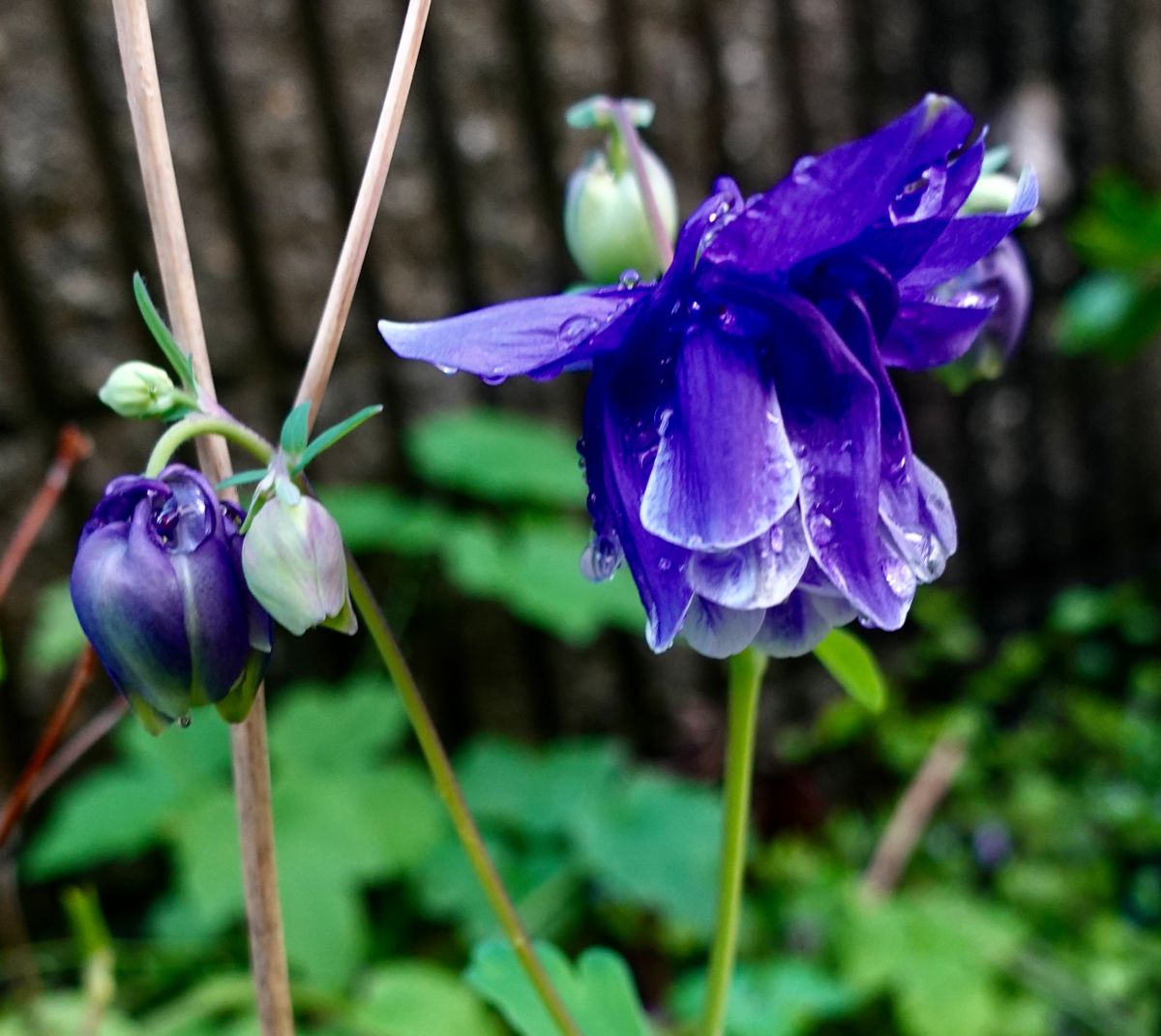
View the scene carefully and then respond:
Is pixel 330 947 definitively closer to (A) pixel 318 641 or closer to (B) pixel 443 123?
(A) pixel 318 641

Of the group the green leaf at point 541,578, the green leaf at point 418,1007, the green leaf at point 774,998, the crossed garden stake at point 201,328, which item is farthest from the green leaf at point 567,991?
the green leaf at point 541,578

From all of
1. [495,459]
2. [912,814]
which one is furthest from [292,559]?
[912,814]

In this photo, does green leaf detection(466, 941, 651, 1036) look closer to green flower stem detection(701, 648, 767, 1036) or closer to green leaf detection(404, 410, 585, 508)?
green flower stem detection(701, 648, 767, 1036)

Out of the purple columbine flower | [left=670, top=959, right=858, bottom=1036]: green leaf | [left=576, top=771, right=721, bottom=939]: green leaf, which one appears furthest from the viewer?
[left=576, top=771, right=721, bottom=939]: green leaf

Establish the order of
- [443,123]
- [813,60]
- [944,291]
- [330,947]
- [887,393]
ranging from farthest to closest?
[813,60]
[443,123]
[330,947]
[944,291]
[887,393]

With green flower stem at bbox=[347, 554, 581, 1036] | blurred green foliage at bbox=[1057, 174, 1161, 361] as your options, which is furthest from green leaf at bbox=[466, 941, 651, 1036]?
blurred green foliage at bbox=[1057, 174, 1161, 361]

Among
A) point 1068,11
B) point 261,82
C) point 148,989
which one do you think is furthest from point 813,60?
point 148,989
